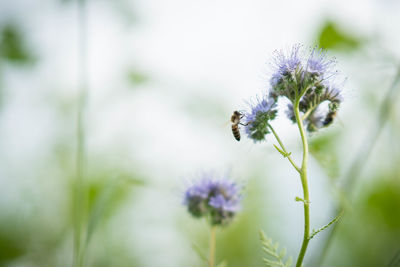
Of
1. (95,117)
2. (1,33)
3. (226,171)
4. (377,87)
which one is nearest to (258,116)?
(226,171)

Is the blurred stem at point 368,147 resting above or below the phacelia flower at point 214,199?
above

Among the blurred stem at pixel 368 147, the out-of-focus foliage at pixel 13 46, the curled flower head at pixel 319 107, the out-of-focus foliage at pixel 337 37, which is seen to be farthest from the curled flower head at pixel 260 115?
the out-of-focus foliage at pixel 13 46

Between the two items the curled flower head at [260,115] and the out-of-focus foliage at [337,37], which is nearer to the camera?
the curled flower head at [260,115]

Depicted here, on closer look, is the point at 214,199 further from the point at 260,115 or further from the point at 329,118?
the point at 329,118

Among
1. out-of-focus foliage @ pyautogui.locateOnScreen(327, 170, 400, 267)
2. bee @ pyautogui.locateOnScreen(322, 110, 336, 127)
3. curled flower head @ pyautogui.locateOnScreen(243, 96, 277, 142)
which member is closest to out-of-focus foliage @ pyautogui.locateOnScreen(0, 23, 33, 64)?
curled flower head @ pyautogui.locateOnScreen(243, 96, 277, 142)

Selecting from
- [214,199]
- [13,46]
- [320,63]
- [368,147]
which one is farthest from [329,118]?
[13,46]

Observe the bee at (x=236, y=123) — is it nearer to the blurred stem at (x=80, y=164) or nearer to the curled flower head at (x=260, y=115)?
the curled flower head at (x=260, y=115)
